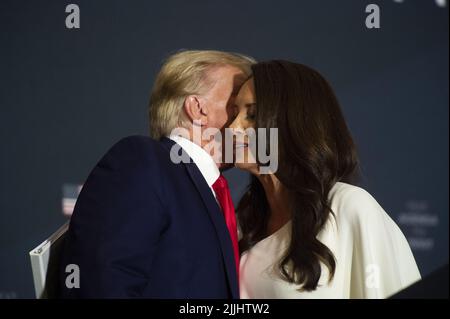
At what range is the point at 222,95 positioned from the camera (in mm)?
1459

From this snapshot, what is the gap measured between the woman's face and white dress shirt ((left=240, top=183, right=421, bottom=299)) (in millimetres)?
191

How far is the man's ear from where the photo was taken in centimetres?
141

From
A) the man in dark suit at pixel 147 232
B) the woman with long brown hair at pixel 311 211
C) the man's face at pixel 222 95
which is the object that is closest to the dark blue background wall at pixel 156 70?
the man's face at pixel 222 95

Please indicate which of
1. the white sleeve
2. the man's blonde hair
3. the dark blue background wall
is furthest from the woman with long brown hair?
the dark blue background wall

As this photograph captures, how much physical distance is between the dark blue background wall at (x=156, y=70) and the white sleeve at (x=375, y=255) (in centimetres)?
124

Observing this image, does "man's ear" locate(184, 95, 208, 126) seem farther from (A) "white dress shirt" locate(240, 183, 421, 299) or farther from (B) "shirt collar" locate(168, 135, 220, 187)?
(A) "white dress shirt" locate(240, 183, 421, 299)

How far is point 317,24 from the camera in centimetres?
246

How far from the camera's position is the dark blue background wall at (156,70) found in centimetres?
242

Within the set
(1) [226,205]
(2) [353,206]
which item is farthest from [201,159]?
(2) [353,206]

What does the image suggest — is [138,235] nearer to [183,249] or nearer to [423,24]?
[183,249]

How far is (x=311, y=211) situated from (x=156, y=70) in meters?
1.35

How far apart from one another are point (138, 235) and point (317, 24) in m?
1.57

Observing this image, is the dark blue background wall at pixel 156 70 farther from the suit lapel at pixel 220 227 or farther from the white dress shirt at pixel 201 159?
the suit lapel at pixel 220 227
